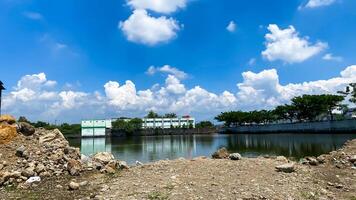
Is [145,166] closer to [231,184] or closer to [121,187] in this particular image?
[121,187]

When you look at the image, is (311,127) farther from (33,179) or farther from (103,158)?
(33,179)

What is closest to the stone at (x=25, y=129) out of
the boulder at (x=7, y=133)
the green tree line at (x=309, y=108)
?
the boulder at (x=7, y=133)

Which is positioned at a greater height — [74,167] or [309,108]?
[309,108]

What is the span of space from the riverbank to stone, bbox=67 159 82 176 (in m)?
0.15

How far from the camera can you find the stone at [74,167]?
1669cm

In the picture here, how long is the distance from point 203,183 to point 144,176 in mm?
2754

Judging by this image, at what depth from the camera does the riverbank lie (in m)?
13.7

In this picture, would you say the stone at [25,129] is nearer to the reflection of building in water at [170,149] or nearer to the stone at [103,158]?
the stone at [103,158]

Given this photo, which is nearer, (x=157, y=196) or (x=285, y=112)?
(x=157, y=196)

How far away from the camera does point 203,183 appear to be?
14781 millimetres

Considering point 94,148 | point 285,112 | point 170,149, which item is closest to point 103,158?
point 170,149

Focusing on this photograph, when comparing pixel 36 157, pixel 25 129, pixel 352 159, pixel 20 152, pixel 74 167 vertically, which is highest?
pixel 25 129

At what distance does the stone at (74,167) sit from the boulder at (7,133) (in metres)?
3.74

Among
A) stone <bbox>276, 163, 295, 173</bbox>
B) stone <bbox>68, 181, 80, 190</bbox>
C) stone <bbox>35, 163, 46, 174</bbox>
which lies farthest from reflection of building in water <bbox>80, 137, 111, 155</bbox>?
stone <bbox>276, 163, 295, 173</bbox>
